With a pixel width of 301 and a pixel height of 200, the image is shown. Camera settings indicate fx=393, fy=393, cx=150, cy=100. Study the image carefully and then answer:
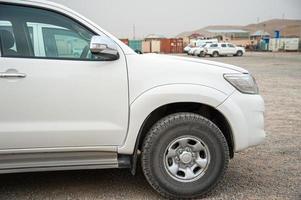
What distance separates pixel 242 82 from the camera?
4.00m

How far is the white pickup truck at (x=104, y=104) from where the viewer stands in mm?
Answer: 3572

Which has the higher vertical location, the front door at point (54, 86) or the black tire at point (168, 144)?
the front door at point (54, 86)

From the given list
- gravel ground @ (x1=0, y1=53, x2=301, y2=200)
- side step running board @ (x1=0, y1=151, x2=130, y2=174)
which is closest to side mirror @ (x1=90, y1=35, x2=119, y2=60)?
side step running board @ (x1=0, y1=151, x2=130, y2=174)

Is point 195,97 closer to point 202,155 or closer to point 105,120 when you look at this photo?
point 202,155

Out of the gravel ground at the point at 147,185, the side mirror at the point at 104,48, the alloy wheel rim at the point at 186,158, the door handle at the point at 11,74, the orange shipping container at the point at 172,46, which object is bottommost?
the orange shipping container at the point at 172,46

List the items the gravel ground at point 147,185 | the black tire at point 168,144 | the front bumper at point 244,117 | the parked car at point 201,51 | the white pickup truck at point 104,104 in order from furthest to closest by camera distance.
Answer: the parked car at point 201,51 < the gravel ground at point 147,185 < the front bumper at point 244,117 < the black tire at point 168,144 < the white pickup truck at point 104,104

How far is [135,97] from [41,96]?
861 millimetres

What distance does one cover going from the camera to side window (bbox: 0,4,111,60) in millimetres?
3674

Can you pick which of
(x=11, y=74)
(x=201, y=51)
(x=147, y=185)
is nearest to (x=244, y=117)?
(x=147, y=185)

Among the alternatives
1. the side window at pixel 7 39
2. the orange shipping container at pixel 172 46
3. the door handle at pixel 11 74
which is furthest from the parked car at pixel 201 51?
the door handle at pixel 11 74

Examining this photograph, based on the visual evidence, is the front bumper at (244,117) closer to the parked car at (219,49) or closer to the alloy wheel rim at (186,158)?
the alloy wheel rim at (186,158)

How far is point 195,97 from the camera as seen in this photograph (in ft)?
12.5

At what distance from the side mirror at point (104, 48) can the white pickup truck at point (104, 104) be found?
0.04ft

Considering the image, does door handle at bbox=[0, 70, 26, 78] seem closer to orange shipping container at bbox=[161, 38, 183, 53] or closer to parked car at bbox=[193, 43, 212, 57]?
parked car at bbox=[193, 43, 212, 57]
